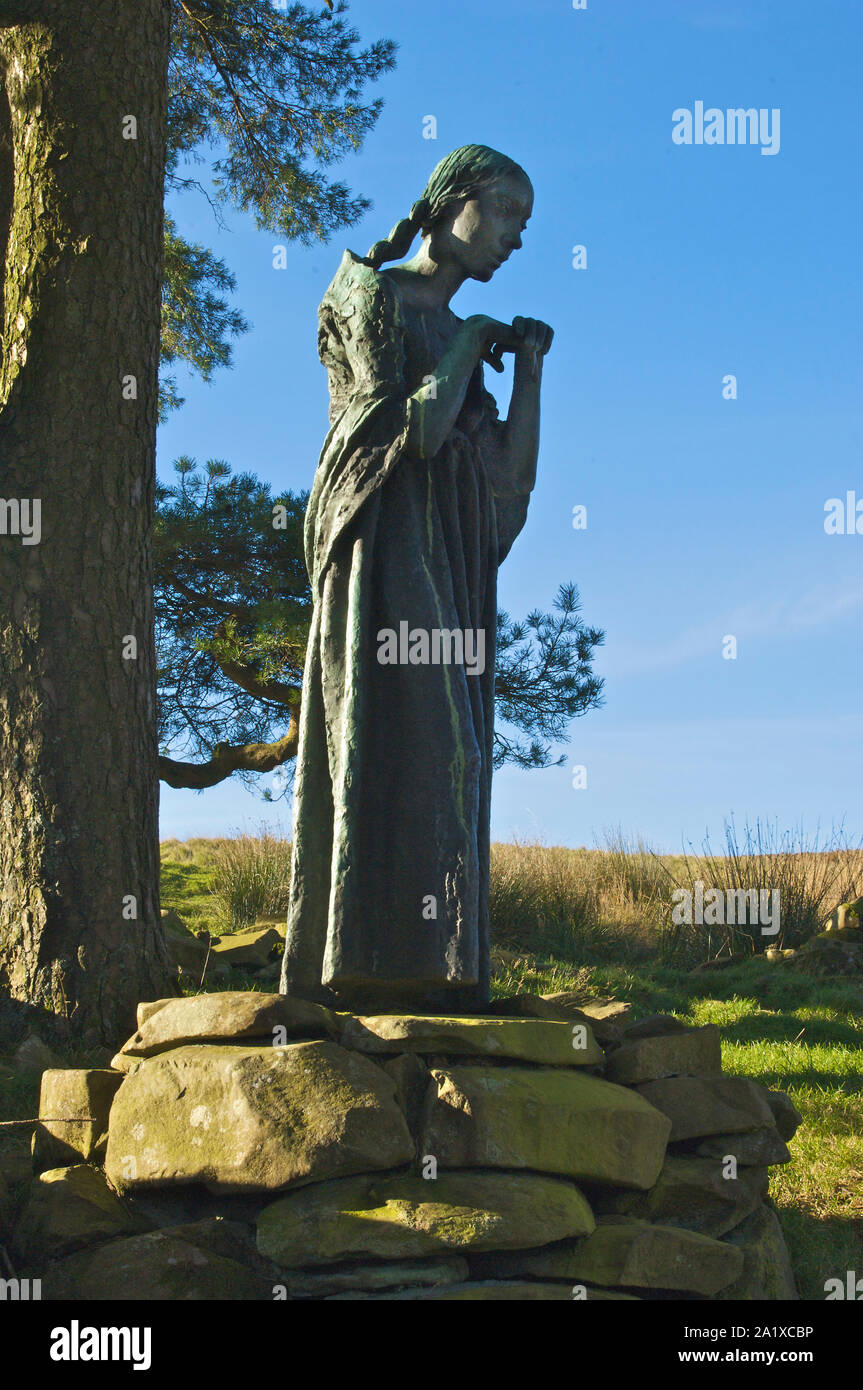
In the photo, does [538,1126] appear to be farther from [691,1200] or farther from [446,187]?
[446,187]

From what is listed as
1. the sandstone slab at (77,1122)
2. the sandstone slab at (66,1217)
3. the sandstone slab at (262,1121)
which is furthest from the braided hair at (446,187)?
the sandstone slab at (66,1217)

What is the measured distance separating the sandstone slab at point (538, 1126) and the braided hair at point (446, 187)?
2.90m

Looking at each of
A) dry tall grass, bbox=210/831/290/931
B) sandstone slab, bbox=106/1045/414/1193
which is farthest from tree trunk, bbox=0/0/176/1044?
dry tall grass, bbox=210/831/290/931

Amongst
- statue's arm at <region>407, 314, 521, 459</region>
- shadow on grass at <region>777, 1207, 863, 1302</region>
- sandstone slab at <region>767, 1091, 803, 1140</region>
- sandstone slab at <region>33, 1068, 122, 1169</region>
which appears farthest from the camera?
sandstone slab at <region>767, 1091, 803, 1140</region>

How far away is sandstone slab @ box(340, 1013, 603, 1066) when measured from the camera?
12.2 ft

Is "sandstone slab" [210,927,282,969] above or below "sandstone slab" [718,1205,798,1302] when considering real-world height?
above

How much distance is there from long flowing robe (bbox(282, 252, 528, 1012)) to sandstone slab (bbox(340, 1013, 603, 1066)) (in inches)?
8.0

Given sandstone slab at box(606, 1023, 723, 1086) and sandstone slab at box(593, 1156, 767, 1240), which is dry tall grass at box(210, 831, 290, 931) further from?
sandstone slab at box(593, 1156, 767, 1240)

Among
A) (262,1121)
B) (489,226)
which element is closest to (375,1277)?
(262,1121)

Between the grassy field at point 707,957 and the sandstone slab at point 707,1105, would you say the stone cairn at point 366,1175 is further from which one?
the grassy field at point 707,957

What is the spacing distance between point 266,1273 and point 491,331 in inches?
125

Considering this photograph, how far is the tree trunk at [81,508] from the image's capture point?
18.7 feet

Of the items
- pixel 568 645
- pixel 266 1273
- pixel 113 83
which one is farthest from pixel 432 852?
pixel 568 645

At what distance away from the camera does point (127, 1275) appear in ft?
10.9
